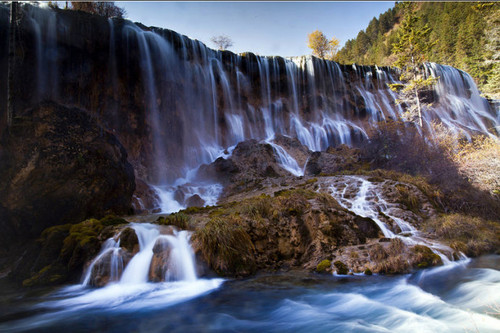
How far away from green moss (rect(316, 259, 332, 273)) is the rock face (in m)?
7.71

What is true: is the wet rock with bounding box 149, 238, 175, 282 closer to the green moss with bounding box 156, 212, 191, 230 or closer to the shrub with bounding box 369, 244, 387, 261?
the green moss with bounding box 156, 212, 191, 230

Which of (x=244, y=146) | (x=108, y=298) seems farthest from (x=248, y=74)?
(x=108, y=298)

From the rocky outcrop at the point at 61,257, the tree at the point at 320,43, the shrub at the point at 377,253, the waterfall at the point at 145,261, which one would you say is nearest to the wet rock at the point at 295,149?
the shrub at the point at 377,253

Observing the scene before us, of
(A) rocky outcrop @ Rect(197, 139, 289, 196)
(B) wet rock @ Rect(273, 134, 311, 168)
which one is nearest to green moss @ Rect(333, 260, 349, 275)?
(A) rocky outcrop @ Rect(197, 139, 289, 196)

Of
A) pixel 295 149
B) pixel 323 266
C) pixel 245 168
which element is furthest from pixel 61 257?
pixel 295 149

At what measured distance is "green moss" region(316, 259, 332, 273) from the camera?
23.6 ft

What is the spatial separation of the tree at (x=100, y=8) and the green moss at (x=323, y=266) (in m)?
31.1

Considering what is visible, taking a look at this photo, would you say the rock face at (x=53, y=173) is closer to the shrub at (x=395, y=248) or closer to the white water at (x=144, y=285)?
the white water at (x=144, y=285)

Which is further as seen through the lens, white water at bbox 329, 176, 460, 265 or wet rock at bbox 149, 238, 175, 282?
white water at bbox 329, 176, 460, 265

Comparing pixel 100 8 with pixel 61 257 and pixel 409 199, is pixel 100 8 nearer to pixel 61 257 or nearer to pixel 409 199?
pixel 61 257

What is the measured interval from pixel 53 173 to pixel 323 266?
28.9 feet

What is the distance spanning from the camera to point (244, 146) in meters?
21.2

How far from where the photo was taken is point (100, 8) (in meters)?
29.0

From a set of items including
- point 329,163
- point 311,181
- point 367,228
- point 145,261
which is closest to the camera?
point 145,261
